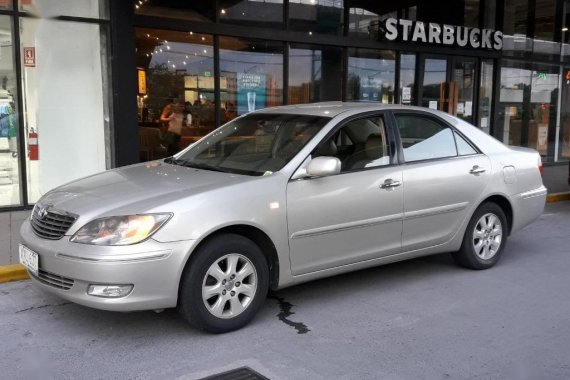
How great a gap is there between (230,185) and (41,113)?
214 inches

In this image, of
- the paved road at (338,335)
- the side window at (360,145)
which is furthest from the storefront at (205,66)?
the side window at (360,145)

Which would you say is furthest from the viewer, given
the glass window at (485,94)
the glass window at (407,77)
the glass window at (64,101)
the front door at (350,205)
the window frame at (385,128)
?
the glass window at (485,94)

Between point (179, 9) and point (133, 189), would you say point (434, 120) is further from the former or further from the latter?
point (179, 9)

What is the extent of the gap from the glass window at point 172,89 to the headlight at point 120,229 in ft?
18.1

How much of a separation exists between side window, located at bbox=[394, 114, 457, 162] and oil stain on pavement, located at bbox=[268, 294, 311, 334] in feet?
5.44

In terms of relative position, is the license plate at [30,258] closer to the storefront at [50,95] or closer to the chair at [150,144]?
the storefront at [50,95]

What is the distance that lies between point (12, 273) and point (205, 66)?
5344mm

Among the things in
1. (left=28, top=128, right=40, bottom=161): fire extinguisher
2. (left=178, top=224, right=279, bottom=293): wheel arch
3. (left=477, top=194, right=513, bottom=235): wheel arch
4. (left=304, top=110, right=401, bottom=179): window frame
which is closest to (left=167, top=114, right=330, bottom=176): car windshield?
(left=304, top=110, right=401, bottom=179): window frame

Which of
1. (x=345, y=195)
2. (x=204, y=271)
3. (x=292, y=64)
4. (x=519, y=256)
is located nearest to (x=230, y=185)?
(x=204, y=271)

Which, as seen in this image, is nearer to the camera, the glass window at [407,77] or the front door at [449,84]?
the glass window at [407,77]

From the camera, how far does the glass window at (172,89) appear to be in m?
9.20

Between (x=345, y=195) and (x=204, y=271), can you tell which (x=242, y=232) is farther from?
(x=345, y=195)

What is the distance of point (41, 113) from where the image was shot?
8.51 metres

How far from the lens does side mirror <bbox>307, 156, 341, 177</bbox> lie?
174 inches
